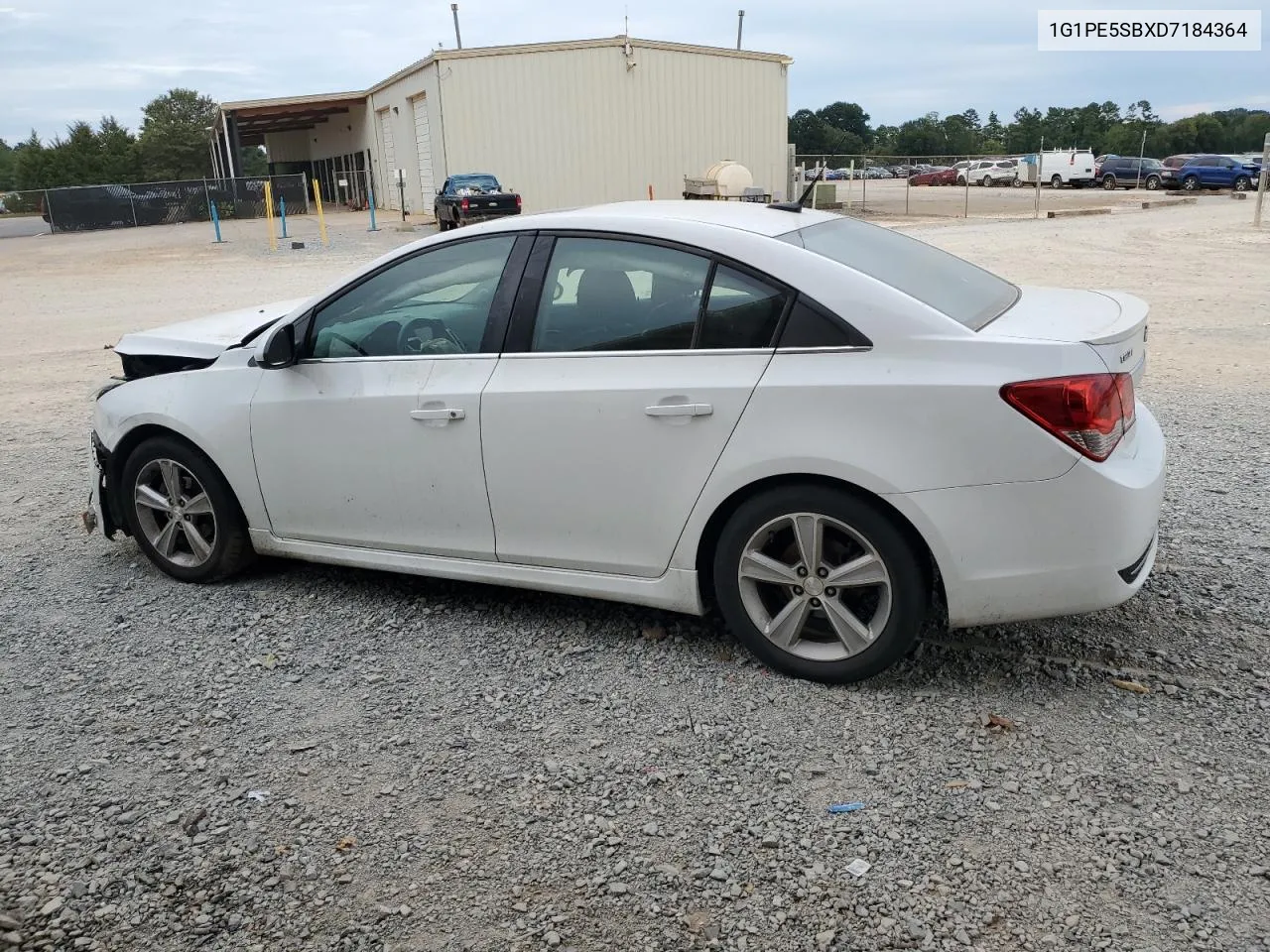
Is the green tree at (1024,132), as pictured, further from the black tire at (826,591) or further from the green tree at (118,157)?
the black tire at (826,591)

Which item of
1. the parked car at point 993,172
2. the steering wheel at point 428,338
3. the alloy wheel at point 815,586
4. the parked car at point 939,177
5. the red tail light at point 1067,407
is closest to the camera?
the red tail light at point 1067,407

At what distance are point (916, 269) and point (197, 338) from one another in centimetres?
332

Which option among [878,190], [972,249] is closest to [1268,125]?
[878,190]

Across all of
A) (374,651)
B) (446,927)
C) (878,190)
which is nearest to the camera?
(446,927)

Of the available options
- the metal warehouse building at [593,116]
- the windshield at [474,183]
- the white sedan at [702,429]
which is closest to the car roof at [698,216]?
the white sedan at [702,429]

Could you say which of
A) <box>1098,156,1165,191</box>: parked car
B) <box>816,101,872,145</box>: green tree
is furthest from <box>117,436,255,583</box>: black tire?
<box>816,101,872,145</box>: green tree

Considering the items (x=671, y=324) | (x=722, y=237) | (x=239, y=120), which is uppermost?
(x=239, y=120)

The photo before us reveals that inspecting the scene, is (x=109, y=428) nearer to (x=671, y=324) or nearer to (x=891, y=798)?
(x=671, y=324)

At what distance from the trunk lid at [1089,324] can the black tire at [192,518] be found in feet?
10.7

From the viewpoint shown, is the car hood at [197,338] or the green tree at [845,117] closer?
the car hood at [197,338]

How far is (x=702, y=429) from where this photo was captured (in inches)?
144

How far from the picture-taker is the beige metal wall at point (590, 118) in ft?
122

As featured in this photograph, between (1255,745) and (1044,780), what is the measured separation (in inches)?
27.4

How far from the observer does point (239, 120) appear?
5606 centimetres
